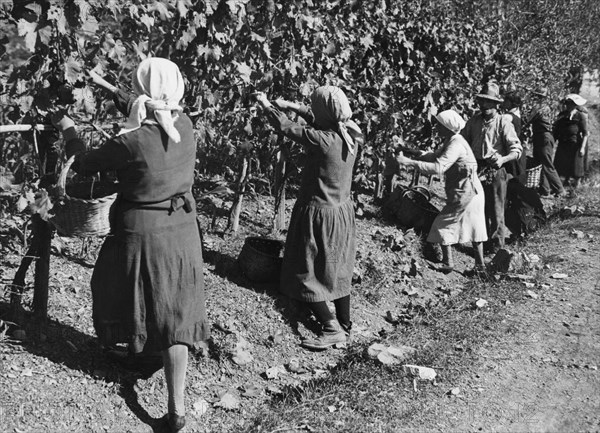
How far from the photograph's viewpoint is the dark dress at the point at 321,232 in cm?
528

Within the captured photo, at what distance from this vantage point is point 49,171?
170 inches

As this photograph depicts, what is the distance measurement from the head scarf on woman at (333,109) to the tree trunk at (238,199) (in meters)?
1.38

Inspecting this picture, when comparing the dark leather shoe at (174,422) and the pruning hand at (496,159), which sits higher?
the pruning hand at (496,159)

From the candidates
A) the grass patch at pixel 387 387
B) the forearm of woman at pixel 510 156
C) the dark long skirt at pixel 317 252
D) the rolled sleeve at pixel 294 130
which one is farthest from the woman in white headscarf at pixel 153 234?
the forearm of woman at pixel 510 156

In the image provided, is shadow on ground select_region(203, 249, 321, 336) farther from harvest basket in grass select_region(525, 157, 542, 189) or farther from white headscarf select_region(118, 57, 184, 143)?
harvest basket in grass select_region(525, 157, 542, 189)

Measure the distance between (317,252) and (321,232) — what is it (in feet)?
0.51

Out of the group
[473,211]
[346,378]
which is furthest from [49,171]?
[473,211]

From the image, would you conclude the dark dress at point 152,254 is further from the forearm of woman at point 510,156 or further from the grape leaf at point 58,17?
the forearm of woman at point 510,156

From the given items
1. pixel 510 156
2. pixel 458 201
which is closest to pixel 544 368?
pixel 458 201

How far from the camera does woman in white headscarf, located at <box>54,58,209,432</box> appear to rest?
12.0ft

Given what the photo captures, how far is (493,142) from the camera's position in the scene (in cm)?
796

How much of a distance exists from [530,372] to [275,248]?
6.91 ft

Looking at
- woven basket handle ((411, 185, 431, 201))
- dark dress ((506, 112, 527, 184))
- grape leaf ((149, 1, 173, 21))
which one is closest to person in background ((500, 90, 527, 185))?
dark dress ((506, 112, 527, 184))

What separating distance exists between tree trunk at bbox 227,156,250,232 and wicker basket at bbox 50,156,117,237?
8.45ft
